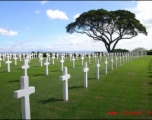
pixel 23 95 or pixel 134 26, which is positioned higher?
pixel 134 26

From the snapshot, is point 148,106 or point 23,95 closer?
point 23,95

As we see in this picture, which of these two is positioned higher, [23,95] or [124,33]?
[124,33]

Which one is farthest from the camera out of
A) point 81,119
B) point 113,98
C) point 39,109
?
point 113,98

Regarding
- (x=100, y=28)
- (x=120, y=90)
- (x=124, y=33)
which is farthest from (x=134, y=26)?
(x=120, y=90)

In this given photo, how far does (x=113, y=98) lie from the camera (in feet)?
19.0

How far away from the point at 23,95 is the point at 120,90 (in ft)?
12.9

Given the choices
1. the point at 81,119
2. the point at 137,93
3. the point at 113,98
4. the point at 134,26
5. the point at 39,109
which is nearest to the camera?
the point at 81,119

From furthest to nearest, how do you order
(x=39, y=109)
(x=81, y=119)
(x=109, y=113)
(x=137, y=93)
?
(x=137, y=93), (x=39, y=109), (x=109, y=113), (x=81, y=119)

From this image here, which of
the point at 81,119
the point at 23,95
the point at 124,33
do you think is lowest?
the point at 81,119

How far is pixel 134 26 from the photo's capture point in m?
38.4

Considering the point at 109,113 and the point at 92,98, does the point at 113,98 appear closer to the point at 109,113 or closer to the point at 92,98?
the point at 92,98

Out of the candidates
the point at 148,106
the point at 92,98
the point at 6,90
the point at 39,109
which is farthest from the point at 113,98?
the point at 6,90

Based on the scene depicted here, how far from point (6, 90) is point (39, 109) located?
8.28ft

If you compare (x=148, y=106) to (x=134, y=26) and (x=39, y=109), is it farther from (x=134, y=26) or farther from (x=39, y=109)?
(x=134, y=26)
